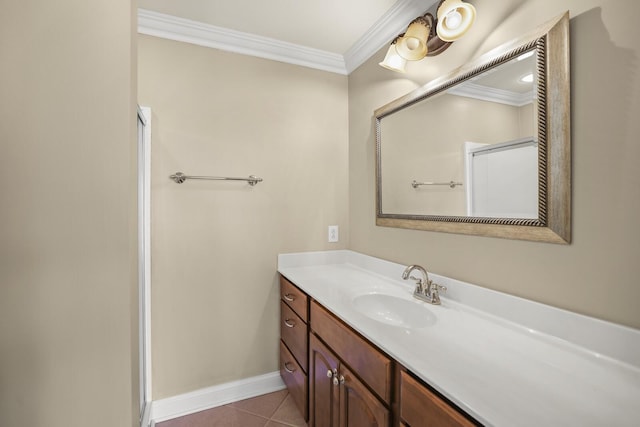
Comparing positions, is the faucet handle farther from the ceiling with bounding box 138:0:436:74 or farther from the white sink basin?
the ceiling with bounding box 138:0:436:74

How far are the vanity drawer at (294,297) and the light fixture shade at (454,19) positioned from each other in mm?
1392

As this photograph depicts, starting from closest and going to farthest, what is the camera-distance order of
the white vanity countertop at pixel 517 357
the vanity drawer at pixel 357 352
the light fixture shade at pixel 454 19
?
the white vanity countertop at pixel 517 357
the vanity drawer at pixel 357 352
the light fixture shade at pixel 454 19

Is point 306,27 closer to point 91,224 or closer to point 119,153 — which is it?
point 119,153

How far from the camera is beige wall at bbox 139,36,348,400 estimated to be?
1700mm

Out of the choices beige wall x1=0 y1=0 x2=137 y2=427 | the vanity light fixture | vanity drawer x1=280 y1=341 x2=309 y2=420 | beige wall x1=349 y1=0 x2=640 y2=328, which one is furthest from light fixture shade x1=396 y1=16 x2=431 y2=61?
vanity drawer x1=280 y1=341 x2=309 y2=420

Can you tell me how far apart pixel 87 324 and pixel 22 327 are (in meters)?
0.16

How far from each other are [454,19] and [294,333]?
5.77 feet

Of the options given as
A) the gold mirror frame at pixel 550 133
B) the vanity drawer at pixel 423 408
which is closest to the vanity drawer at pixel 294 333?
the vanity drawer at pixel 423 408

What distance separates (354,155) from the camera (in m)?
2.11

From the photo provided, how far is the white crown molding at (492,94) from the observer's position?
3.41ft

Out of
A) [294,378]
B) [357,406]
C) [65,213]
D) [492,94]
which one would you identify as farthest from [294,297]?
[492,94]

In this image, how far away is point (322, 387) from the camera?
1330 millimetres

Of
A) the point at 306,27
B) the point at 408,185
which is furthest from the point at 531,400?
the point at 306,27

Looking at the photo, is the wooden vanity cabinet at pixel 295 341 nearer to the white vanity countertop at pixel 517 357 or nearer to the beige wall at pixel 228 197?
the beige wall at pixel 228 197
